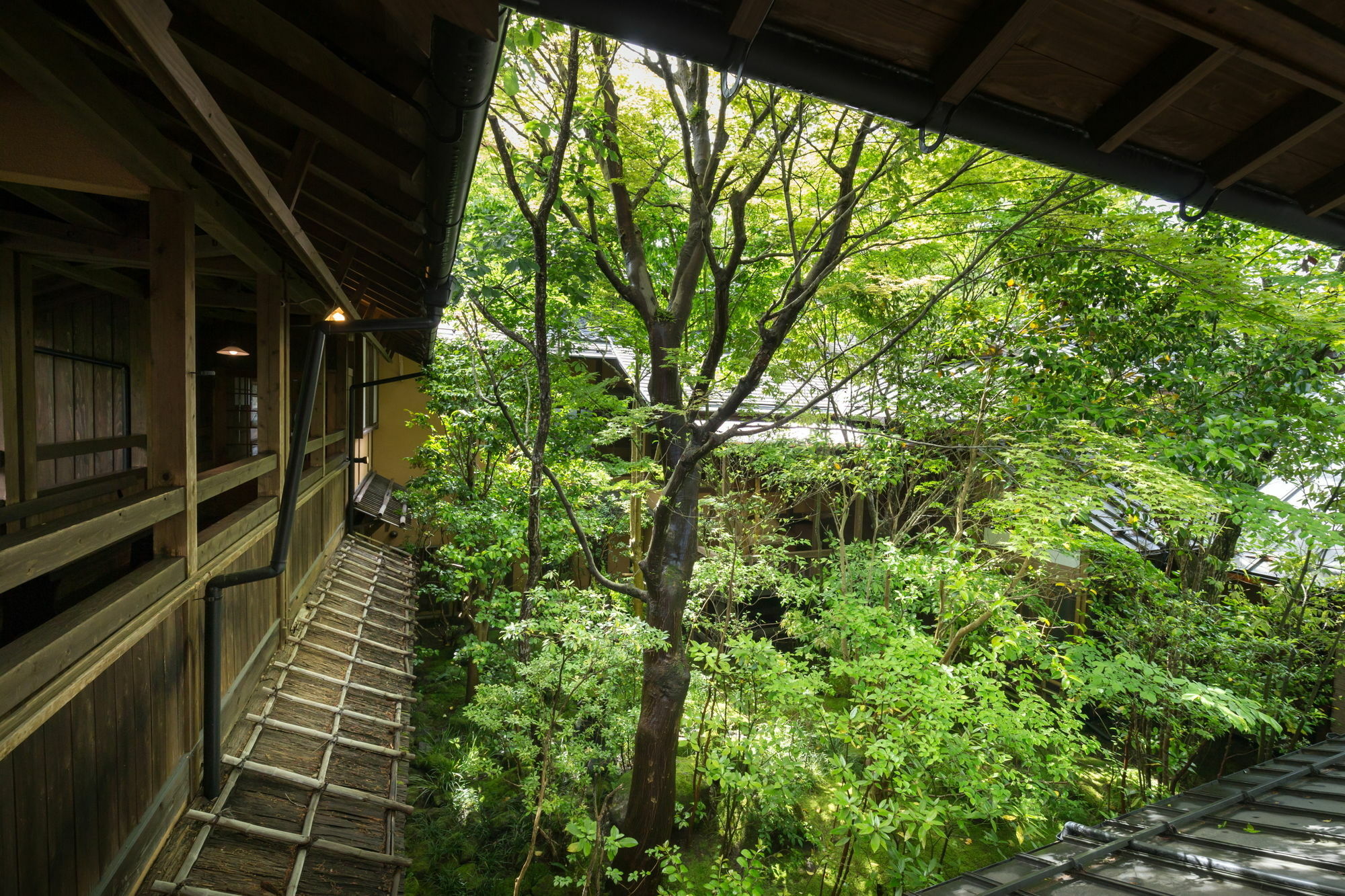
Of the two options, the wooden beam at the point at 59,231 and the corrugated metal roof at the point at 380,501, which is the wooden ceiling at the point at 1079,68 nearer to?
the wooden beam at the point at 59,231

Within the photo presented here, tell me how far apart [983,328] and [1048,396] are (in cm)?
139

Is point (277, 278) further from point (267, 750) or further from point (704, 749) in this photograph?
point (704, 749)

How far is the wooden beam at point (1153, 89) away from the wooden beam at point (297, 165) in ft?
11.3

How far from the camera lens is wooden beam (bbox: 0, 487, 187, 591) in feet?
6.52

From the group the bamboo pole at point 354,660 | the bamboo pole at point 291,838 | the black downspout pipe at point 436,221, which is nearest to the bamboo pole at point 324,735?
the black downspout pipe at point 436,221

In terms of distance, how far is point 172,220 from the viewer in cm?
320

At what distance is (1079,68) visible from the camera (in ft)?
5.98

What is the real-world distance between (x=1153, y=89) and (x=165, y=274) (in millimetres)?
3903

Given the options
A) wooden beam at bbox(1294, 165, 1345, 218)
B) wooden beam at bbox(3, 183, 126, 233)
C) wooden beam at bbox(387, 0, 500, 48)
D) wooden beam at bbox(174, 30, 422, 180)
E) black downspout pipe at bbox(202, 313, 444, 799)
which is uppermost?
wooden beam at bbox(174, 30, 422, 180)

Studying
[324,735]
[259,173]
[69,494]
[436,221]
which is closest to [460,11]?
[259,173]

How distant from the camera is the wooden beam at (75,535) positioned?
199cm

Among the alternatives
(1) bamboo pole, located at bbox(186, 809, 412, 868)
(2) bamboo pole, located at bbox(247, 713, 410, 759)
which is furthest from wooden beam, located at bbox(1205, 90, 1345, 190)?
(2) bamboo pole, located at bbox(247, 713, 410, 759)

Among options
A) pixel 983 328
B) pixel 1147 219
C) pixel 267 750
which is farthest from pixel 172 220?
pixel 983 328

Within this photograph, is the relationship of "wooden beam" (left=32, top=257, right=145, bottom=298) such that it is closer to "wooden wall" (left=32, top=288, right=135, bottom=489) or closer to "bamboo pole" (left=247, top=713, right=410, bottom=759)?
"wooden wall" (left=32, top=288, right=135, bottom=489)
